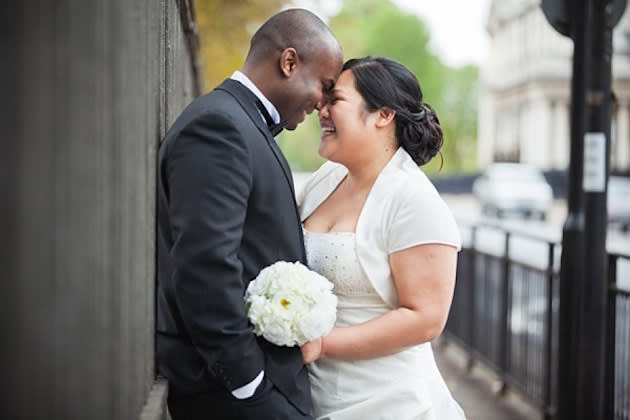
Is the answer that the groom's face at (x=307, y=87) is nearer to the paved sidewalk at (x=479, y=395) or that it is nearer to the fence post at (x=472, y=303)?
the paved sidewalk at (x=479, y=395)

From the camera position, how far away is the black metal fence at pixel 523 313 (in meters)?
5.25

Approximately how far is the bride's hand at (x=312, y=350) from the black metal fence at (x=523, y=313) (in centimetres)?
277

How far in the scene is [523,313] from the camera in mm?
7035

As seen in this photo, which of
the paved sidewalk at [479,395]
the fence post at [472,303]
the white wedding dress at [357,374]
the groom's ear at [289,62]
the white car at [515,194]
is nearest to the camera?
the groom's ear at [289,62]

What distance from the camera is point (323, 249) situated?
310 centimetres

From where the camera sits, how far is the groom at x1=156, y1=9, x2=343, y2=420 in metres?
2.34

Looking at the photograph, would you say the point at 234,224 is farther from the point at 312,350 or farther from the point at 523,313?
the point at 523,313

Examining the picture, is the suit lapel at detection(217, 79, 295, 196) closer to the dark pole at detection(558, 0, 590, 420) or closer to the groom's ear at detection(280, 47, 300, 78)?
the groom's ear at detection(280, 47, 300, 78)

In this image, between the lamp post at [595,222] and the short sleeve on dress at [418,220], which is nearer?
the short sleeve on dress at [418,220]

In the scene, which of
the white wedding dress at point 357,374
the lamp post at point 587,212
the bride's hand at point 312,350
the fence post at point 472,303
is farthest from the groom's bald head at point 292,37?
the fence post at point 472,303

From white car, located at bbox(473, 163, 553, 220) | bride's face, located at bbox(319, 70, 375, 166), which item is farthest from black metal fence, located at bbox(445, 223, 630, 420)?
white car, located at bbox(473, 163, 553, 220)

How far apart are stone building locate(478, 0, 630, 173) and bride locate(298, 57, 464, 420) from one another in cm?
5340

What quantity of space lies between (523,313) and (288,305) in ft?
15.9

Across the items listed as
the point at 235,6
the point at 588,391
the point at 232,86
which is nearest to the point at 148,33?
the point at 232,86
